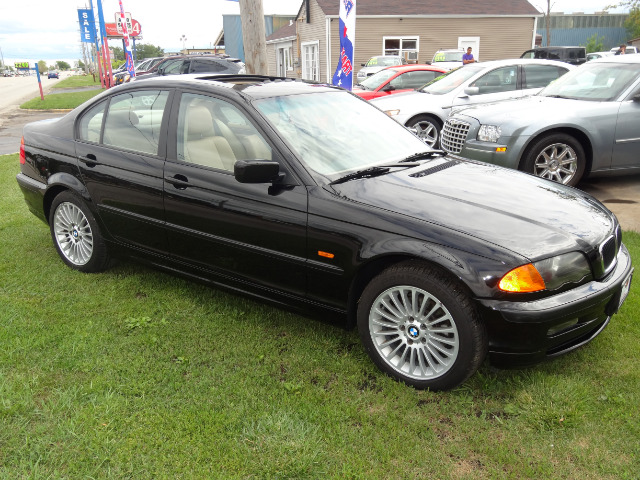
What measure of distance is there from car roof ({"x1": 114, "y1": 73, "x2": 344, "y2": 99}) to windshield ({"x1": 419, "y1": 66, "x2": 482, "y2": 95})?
6127 mm

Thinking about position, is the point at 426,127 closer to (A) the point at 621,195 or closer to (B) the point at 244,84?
(A) the point at 621,195

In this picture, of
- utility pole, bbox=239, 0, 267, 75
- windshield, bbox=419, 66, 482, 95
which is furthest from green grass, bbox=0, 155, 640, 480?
windshield, bbox=419, 66, 482, 95

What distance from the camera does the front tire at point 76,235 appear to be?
4504mm

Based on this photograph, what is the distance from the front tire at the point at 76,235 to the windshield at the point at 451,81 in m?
7.09

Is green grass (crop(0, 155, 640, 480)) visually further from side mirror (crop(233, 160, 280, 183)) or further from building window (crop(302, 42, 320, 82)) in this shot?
building window (crop(302, 42, 320, 82))

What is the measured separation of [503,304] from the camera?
268 cm

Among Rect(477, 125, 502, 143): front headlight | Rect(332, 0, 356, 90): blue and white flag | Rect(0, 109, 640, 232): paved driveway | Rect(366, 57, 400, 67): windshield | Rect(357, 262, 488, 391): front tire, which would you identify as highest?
Rect(332, 0, 356, 90): blue and white flag

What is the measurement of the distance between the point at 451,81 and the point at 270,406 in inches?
333

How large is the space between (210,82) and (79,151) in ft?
4.45

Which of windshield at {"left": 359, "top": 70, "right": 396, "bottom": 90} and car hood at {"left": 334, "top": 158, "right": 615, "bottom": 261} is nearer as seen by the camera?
car hood at {"left": 334, "top": 158, "right": 615, "bottom": 261}

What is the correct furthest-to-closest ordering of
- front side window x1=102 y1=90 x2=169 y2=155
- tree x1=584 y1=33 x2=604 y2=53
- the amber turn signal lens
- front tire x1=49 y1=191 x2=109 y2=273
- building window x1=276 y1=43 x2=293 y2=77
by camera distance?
tree x1=584 y1=33 x2=604 y2=53 → building window x1=276 y1=43 x2=293 y2=77 → front tire x1=49 y1=191 x2=109 y2=273 → front side window x1=102 y1=90 x2=169 y2=155 → the amber turn signal lens

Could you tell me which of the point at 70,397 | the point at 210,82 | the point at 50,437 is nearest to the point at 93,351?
the point at 70,397

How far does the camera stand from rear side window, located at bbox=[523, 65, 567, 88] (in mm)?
9633

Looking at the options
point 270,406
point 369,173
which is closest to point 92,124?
point 369,173
